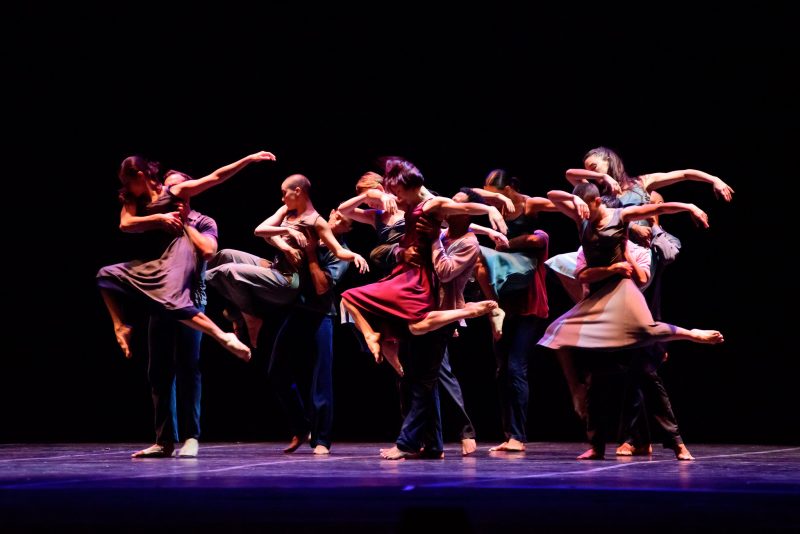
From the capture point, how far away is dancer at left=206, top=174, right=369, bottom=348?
233 inches

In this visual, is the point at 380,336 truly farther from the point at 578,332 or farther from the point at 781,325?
the point at 781,325

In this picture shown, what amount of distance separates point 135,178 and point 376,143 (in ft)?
8.65

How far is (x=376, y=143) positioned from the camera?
25.3ft

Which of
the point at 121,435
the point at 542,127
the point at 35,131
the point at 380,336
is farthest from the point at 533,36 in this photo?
the point at 121,435

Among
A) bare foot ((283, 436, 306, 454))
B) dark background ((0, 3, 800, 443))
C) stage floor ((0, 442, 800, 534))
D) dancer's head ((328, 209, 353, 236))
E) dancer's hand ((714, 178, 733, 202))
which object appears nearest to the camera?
stage floor ((0, 442, 800, 534))

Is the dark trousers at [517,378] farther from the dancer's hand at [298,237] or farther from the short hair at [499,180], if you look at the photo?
the dancer's hand at [298,237]

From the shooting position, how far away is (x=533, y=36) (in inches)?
296

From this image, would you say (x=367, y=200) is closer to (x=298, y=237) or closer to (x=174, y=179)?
(x=298, y=237)

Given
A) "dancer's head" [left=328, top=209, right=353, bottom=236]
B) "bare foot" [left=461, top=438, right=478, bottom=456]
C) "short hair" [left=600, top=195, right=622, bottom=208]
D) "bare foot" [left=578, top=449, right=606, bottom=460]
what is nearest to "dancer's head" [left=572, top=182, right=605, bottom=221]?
"short hair" [left=600, top=195, right=622, bottom=208]

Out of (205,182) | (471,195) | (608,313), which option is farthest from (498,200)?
(205,182)

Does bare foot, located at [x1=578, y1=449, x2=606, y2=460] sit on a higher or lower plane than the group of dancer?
lower

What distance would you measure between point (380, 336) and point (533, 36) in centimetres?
319

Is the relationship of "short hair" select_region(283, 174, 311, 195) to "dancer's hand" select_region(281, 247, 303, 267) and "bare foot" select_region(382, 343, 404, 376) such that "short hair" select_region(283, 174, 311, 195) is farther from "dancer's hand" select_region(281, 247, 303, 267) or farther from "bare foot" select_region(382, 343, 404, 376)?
"bare foot" select_region(382, 343, 404, 376)

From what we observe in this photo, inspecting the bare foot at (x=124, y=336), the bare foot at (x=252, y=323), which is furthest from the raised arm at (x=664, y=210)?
the bare foot at (x=124, y=336)
